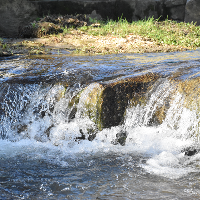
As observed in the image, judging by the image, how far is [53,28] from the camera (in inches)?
360

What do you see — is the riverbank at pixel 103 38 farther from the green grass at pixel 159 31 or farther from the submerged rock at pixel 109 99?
the submerged rock at pixel 109 99

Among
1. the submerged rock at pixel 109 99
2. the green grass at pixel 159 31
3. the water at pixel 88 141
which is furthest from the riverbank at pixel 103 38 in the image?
the submerged rock at pixel 109 99

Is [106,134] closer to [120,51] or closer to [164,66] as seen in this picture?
[164,66]

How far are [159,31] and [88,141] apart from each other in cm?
612

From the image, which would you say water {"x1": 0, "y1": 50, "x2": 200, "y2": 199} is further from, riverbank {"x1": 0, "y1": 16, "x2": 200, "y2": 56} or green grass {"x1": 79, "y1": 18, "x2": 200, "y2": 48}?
green grass {"x1": 79, "y1": 18, "x2": 200, "y2": 48}

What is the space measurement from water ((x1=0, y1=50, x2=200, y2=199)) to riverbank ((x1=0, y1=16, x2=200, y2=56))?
8.17ft

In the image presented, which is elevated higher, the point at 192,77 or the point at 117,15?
the point at 117,15

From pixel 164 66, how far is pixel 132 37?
379 centimetres

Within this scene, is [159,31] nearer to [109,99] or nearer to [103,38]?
[103,38]

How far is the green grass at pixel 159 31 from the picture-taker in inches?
334

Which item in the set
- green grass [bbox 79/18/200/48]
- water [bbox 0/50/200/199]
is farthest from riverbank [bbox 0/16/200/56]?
water [bbox 0/50/200/199]

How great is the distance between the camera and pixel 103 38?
878 centimetres

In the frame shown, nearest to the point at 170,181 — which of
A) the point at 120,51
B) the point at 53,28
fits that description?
the point at 120,51

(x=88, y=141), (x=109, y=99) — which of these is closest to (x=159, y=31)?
(x=109, y=99)
